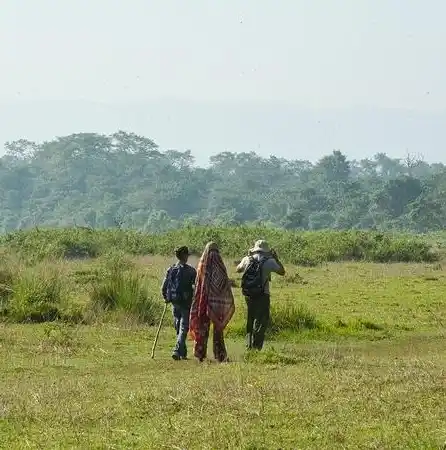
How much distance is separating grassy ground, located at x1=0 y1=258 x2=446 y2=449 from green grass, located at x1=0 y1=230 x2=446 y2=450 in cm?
2

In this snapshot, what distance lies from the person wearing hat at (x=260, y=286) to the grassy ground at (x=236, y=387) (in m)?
0.45

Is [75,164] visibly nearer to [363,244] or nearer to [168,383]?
[363,244]

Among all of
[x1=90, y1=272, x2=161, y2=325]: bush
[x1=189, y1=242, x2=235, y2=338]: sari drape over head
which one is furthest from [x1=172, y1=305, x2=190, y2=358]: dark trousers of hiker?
[x1=90, y1=272, x2=161, y2=325]: bush

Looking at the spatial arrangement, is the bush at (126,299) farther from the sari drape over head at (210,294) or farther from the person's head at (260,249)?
the person's head at (260,249)

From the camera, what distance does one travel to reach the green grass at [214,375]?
846cm

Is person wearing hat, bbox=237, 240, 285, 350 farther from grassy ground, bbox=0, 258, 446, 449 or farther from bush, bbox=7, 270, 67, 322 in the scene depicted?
bush, bbox=7, 270, 67, 322

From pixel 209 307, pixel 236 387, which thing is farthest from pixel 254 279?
pixel 236 387

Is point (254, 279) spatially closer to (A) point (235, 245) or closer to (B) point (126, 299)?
(B) point (126, 299)

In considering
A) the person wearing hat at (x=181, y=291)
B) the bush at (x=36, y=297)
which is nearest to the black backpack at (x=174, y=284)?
the person wearing hat at (x=181, y=291)

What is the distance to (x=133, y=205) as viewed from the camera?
9162 cm

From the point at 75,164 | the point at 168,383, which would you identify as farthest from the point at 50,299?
the point at 75,164

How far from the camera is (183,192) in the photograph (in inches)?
3725

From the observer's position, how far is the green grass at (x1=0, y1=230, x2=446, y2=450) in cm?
846

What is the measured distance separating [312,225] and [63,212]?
2381 cm
